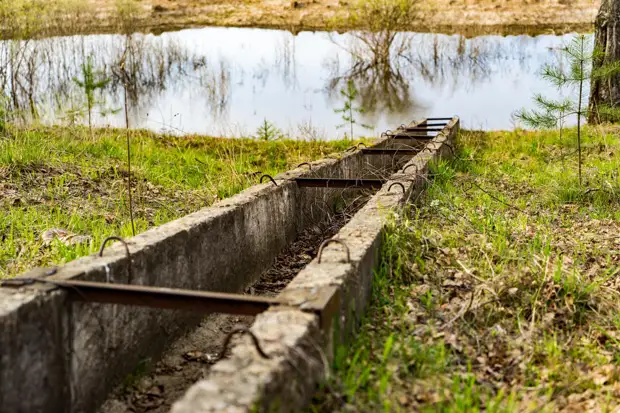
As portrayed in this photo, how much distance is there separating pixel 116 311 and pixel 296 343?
1.34 m

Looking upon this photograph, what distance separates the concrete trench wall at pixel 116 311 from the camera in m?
3.08

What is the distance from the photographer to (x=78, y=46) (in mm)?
17156

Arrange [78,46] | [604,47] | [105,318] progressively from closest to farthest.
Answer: [105,318]
[604,47]
[78,46]

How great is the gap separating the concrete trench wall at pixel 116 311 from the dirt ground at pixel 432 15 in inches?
838

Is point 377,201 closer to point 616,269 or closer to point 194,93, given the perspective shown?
point 616,269

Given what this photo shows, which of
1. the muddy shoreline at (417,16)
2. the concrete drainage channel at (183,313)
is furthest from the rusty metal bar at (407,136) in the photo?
the muddy shoreline at (417,16)

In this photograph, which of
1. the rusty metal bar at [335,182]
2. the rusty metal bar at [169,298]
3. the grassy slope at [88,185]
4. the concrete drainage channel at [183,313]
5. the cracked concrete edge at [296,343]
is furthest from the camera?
the rusty metal bar at [335,182]

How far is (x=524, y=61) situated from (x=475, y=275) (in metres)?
21.7

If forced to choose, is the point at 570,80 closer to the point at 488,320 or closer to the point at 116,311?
the point at 488,320

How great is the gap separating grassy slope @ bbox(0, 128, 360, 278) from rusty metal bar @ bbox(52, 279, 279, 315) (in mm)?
1495

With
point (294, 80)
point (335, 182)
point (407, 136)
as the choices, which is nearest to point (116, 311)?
point (335, 182)

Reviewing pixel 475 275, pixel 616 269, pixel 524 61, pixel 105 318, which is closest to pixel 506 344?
pixel 475 275

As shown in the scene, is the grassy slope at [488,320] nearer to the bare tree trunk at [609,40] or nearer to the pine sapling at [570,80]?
the pine sapling at [570,80]

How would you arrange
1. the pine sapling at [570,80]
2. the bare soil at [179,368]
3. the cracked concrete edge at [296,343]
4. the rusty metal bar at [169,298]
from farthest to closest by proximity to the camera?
1. the pine sapling at [570,80]
2. the bare soil at [179,368]
3. the rusty metal bar at [169,298]
4. the cracked concrete edge at [296,343]
